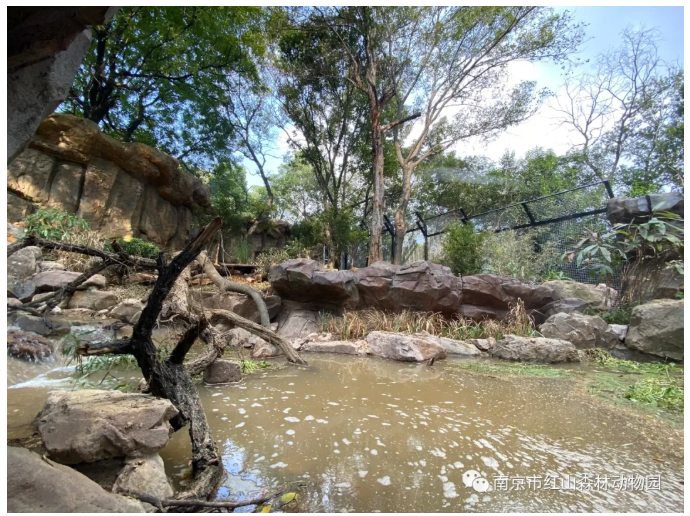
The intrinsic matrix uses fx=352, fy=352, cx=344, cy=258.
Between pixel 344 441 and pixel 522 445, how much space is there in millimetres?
1050

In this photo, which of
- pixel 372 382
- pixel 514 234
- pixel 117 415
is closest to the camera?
pixel 117 415

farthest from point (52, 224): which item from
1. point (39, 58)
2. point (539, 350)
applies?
point (539, 350)

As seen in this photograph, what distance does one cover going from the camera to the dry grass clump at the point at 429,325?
627 cm

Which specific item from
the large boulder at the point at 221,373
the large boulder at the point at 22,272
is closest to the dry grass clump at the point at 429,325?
the large boulder at the point at 221,373

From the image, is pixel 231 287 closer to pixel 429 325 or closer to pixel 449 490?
pixel 429 325

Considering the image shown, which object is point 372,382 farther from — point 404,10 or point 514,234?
point 404,10

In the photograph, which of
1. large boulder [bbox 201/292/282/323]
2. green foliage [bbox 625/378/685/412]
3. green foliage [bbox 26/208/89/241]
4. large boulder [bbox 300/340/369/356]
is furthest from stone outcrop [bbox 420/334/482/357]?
green foliage [bbox 26/208/89/241]

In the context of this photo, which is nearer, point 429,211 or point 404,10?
point 404,10

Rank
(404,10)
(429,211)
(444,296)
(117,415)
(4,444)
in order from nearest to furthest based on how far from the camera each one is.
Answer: (4,444), (117,415), (444,296), (404,10), (429,211)

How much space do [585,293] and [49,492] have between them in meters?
7.95

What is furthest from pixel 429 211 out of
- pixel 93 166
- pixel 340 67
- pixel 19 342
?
pixel 19 342

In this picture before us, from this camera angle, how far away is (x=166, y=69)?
36.6ft

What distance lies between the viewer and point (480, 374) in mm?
4141

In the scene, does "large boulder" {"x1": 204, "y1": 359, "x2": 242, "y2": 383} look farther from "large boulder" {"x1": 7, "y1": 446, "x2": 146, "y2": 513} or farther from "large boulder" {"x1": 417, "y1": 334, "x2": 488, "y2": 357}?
"large boulder" {"x1": 417, "y1": 334, "x2": 488, "y2": 357}
